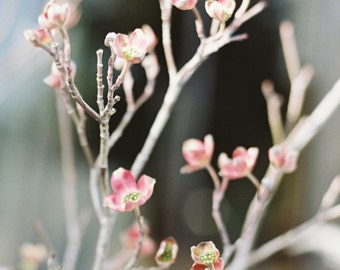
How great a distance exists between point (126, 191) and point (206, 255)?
0.11 meters

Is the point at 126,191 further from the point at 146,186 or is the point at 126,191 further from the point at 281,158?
the point at 281,158

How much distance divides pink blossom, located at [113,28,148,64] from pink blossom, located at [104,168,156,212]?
0.42 ft

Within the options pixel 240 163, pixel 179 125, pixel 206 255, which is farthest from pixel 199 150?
pixel 179 125

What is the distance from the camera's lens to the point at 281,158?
2.03 ft

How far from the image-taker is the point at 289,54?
1.58 m

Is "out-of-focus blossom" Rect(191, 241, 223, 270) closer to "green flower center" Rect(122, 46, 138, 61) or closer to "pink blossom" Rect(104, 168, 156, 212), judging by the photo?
"pink blossom" Rect(104, 168, 156, 212)

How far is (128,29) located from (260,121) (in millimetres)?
606

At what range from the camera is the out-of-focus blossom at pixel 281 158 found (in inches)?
24.2

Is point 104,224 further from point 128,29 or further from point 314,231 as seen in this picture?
point 128,29

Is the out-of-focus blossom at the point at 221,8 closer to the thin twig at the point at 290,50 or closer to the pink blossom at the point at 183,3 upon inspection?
the pink blossom at the point at 183,3

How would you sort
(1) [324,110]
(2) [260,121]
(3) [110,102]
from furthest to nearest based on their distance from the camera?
(2) [260,121]
(1) [324,110]
(3) [110,102]

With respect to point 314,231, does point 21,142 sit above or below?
above

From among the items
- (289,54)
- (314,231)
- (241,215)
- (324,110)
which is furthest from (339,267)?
(324,110)

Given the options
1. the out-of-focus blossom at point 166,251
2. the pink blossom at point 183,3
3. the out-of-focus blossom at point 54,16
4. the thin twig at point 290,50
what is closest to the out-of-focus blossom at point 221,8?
the pink blossom at point 183,3
